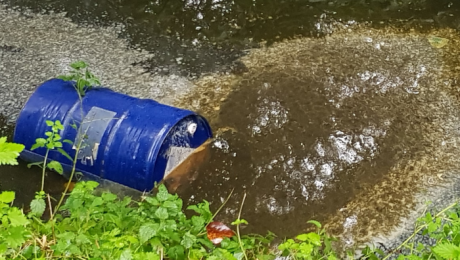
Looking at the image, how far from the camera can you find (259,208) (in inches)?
96.5

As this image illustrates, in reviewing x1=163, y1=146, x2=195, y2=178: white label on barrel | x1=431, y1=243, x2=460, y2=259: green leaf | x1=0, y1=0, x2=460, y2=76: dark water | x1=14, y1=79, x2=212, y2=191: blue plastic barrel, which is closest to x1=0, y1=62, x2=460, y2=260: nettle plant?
x1=431, y1=243, x2=460, y2=259: green leaf

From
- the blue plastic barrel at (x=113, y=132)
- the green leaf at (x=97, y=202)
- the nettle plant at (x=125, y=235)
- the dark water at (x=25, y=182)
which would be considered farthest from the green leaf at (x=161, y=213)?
the dark water at (x=25, y=182)

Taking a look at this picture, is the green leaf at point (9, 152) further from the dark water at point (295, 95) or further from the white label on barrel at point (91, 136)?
the dark water at point (295, 95)

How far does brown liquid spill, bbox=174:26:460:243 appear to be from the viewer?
2.49 metres

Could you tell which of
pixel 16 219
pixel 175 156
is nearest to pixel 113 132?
pixel 175 156

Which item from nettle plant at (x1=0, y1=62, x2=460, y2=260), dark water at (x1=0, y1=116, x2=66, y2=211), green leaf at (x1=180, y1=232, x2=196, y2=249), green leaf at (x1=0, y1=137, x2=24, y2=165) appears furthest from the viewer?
dark water at (x1=0, y1=116, x2=66, y2=211)

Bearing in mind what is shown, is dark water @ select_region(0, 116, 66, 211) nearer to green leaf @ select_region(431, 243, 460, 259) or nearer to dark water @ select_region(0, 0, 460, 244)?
dark water @ select_region(0, 0, 460, 244)

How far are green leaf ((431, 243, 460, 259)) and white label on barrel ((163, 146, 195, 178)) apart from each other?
1.49 m

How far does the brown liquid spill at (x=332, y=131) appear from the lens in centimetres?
249

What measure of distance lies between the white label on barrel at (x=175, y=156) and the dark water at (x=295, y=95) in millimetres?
150

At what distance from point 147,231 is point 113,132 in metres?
1.07

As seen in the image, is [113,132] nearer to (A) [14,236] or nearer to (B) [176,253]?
(B) [176,253]

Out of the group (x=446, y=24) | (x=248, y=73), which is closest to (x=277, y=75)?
(x=248, y=73)

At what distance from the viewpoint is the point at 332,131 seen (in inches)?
116
